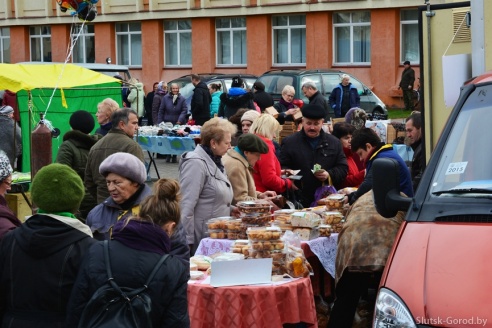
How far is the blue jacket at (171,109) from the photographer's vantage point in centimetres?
2395

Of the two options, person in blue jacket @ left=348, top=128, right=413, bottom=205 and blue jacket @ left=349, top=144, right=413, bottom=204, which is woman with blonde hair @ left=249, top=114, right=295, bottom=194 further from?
person in blue jacket @ left=348, top=128, right=413, bottom=205

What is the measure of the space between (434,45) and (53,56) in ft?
135

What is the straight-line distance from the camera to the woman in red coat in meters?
11.7

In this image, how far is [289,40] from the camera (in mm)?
40844

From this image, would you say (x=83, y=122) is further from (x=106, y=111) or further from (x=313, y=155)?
(x=313, y=155)

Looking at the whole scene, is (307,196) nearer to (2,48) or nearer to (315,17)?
(315,17)

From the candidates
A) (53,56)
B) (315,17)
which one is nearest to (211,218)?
(315,17)

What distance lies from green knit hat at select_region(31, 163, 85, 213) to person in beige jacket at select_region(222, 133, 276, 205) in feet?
13.4

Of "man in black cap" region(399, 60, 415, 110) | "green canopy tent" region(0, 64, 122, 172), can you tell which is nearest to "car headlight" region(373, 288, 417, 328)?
"green canopy tent" region(0, 64, 122, 172)

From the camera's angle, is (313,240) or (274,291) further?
(313,240)

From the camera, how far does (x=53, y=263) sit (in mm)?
5312

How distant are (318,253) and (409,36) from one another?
97.8ft

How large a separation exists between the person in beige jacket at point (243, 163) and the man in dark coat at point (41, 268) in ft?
14.0

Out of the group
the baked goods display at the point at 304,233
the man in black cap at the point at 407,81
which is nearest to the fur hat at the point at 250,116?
the baked goods display at the point at 304,233
